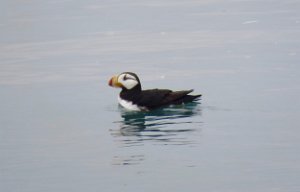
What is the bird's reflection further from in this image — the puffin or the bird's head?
the bird's head

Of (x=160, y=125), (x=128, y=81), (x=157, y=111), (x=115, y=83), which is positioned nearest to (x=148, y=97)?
(x=157, y=111)

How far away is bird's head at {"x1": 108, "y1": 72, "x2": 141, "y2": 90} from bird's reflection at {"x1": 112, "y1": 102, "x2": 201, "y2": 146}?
0.38 m

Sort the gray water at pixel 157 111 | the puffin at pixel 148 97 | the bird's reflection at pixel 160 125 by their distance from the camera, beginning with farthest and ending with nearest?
1. the puffin at pixel 148 97
2. the bird's reflection at pixel 160 125
3. the gray water at pixel 157 111

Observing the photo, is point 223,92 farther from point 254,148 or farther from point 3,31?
point 3,31

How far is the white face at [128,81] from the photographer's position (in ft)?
46.6

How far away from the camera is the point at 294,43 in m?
18.6

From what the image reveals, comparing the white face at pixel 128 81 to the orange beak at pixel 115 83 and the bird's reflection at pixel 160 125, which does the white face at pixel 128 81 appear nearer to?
the orange beak at pixel 115 83

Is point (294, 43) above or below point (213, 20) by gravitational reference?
below

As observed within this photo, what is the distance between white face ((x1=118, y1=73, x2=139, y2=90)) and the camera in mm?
14219

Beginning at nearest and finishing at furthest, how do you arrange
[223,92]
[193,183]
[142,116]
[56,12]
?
[193,183] → [142,116] → [223,92] → [56,12]

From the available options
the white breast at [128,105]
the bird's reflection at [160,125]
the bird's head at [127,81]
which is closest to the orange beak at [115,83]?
the bird's head at [127,81]

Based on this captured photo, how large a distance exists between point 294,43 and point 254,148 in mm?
7997

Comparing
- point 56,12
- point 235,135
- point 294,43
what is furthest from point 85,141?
point 56,12

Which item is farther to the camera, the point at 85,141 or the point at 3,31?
the point at 3,31
